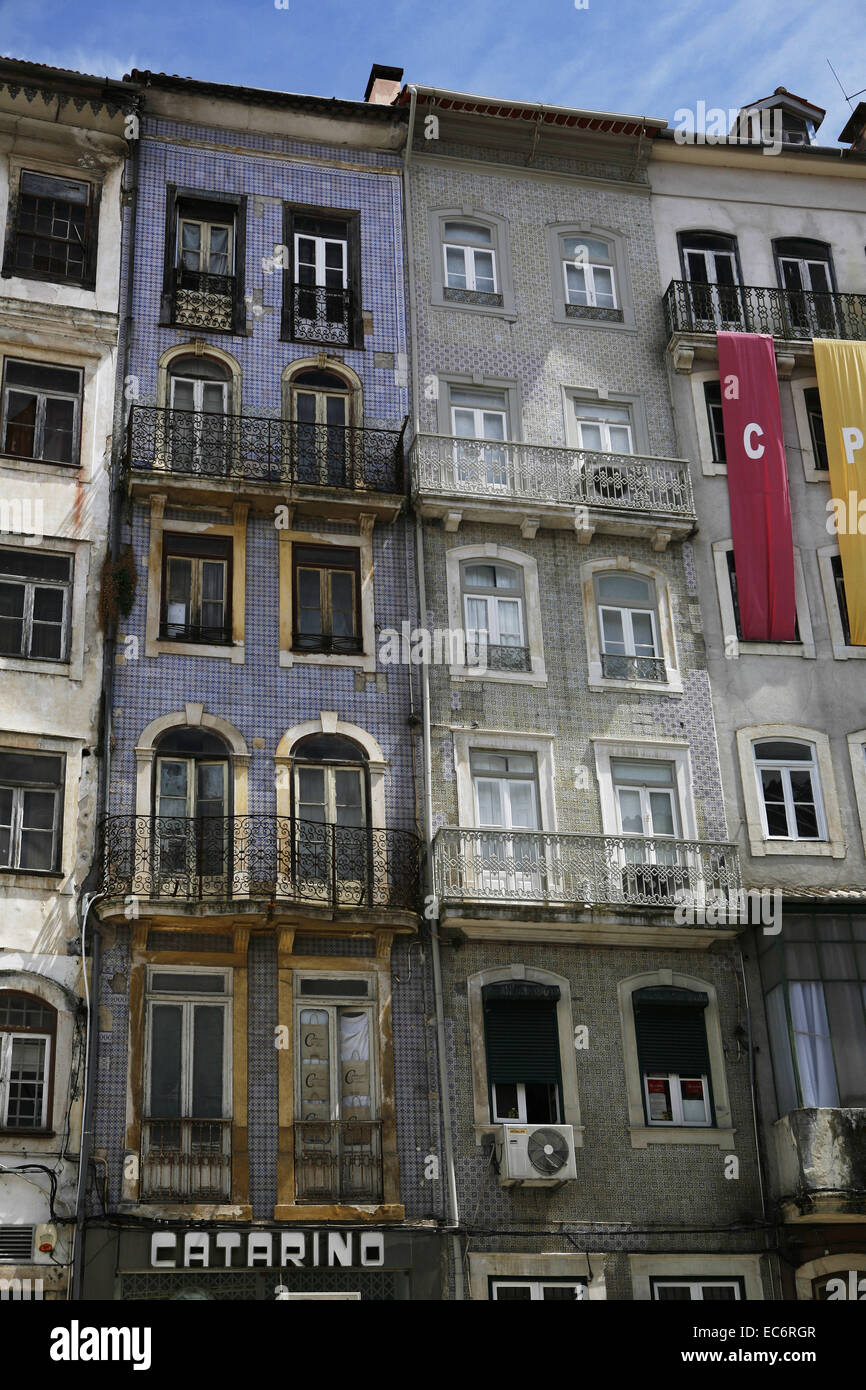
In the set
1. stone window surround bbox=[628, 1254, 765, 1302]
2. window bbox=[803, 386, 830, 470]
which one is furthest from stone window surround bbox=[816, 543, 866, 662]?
stone window surround bbox=[628, 1254, 765, 1302]

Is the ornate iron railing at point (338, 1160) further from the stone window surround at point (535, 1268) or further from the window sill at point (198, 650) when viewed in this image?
the window sill at point (198, 650)

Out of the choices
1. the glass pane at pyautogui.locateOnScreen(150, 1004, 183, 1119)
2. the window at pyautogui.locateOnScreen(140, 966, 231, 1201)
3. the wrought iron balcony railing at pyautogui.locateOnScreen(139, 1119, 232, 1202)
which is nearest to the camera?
the wrought iron balcony railing at pyautogui.locateOnScreen(139, 1119, 232, 1202)

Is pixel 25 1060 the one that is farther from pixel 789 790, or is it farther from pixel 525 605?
pixel 789 790

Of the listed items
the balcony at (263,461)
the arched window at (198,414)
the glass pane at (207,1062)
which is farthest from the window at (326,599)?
the glass pane at (207,1062)

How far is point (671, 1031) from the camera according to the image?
2430cm

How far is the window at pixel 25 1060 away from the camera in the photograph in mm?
21656

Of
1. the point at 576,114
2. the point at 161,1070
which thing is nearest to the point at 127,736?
the point at 161,1070

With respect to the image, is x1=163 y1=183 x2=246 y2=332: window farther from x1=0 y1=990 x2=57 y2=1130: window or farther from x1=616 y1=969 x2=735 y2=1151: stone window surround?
x1=616 y1=969 x2=735 y2=1151: stone window surround

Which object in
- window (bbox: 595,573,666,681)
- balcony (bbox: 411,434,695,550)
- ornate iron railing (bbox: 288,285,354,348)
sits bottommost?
window (bbox: 595,573,666,681)

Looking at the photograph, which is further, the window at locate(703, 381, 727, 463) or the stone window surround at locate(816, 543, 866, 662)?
the window at locate(703, 381, 727, 463)

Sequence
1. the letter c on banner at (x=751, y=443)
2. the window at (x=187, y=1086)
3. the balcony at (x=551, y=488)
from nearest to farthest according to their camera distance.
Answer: the window at (x=187, y=1086) < the balcony at (x=551, y=488) < the letter c on banner at (x=751, y=443)

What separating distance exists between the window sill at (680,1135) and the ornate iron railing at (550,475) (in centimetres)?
1002

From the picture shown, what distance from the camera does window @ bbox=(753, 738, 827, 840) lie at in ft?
85.8

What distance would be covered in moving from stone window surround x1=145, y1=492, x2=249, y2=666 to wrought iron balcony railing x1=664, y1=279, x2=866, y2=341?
8.96 meters
